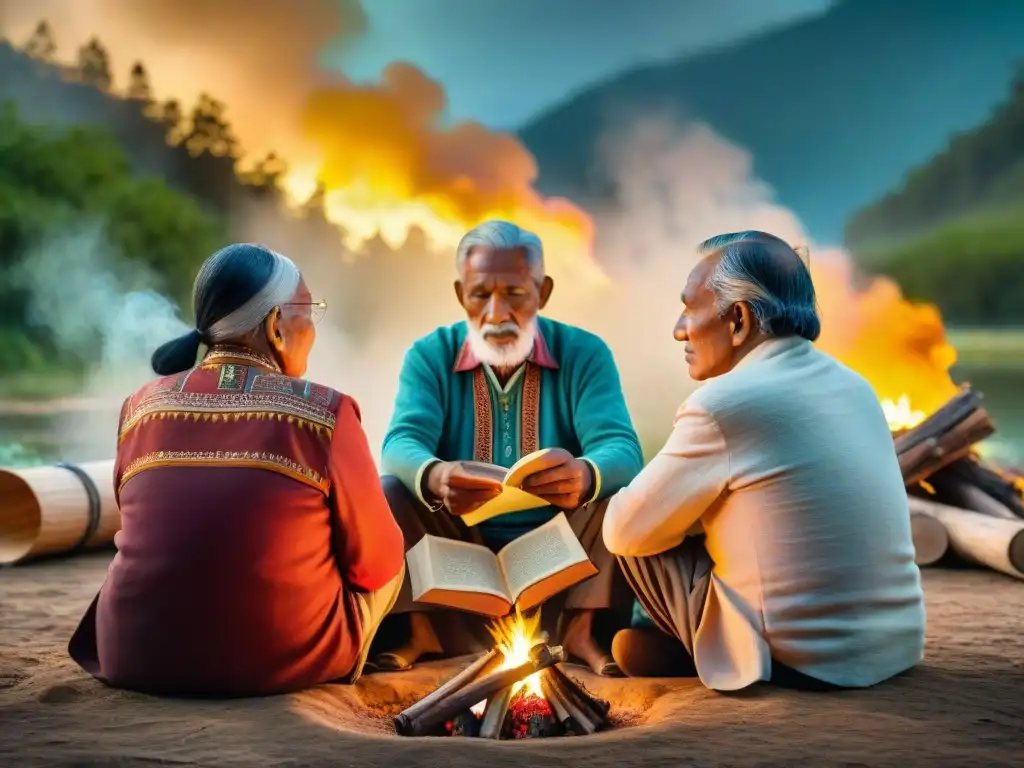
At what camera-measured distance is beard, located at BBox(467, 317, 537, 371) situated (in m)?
4.67

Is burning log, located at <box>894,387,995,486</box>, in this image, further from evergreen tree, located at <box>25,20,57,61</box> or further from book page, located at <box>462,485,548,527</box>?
evergreen tree, located at <box>25,20,57,61</box>

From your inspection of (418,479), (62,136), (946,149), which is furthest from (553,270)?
(418,479)

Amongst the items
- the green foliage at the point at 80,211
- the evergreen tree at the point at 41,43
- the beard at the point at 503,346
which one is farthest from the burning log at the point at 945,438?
the evergreen tree at the point at 41,43

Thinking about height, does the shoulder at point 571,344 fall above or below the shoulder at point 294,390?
above

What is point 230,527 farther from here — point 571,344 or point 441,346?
point 571,344

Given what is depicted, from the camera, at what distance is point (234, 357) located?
11.4 feet

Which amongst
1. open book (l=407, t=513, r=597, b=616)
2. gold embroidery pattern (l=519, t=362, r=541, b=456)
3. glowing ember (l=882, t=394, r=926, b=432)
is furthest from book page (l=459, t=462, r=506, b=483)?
glowing ember (l=882, t=394, r=926, b=432)

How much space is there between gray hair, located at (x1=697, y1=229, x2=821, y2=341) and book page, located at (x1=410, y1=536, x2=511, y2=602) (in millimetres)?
1285

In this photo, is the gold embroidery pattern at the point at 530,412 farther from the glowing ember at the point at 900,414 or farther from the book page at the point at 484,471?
the glowing ember at the point at 900,414

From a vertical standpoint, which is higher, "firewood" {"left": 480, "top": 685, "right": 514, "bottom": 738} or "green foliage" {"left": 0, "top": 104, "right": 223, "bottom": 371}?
"green foliage" {"left": 0, "top": 104, "right": 223, "bottom": 371}

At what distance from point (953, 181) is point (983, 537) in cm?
570

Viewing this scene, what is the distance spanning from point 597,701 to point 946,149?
9.28 metres

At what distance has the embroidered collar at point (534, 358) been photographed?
474 centimetres

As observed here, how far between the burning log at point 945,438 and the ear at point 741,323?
13.7 ft
